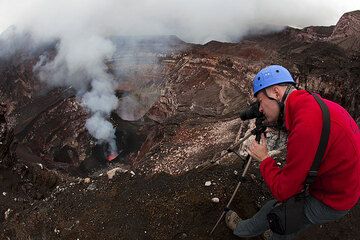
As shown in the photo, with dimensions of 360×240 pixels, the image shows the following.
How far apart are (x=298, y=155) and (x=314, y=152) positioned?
0.42 ft

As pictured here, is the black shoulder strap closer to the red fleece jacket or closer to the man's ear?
the red fleece jacket

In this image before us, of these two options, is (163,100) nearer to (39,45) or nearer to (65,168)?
(65,168)

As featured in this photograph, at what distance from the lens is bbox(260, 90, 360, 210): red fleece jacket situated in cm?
297

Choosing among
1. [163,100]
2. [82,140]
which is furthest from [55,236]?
[82,140]

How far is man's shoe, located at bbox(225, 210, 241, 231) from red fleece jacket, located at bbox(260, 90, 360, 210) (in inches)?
84.8

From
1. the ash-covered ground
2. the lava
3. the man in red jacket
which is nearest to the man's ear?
the man in red jacket

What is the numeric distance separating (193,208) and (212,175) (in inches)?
36.8

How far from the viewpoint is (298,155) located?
3.04m

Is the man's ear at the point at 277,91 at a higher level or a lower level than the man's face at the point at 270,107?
higher

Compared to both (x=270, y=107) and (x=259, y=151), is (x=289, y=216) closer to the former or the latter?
(x=259, y=151)

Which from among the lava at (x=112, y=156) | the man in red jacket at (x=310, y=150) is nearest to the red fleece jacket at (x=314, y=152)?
the man in red jacket at (x=310, y=150)

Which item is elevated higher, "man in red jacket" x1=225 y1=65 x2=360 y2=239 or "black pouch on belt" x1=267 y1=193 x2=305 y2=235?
"man in red jacket" x1=225 y1=65 x2=360 y2=239

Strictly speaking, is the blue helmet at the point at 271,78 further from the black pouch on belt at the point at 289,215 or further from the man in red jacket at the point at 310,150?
the black pouch on belt at the point at 289,215

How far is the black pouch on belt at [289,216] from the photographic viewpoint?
12.5ft
